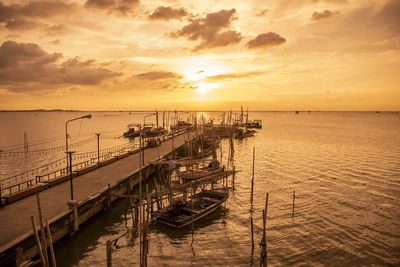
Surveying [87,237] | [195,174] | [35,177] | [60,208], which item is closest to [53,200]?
[60,208]

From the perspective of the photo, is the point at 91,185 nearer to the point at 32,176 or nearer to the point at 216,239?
the point at 216,239

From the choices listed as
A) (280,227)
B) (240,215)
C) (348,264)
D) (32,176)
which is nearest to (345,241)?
(348,264)

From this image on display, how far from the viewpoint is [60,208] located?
20.0m

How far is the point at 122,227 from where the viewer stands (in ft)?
72.9

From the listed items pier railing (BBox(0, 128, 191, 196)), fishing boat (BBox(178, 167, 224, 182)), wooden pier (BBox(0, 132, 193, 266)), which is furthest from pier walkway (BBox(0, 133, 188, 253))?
fishing boat (BBox(178, 167, 224, 182))

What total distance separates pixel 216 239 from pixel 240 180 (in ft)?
57.3

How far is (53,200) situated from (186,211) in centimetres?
1160

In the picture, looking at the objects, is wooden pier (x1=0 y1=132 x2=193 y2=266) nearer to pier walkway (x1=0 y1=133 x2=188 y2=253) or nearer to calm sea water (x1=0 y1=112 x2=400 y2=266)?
pier walkway (x1=0 y1=133 x2=188 y2=253)

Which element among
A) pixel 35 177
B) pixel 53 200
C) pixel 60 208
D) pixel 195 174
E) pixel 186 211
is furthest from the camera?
pixel 195 174

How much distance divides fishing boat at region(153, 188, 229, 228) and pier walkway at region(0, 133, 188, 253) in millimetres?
6967

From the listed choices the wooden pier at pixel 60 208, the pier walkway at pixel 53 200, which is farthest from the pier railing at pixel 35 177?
the wooden pier at pixel 60 208

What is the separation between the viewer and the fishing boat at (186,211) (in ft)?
70.0

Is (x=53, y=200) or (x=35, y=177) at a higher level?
(x=53, y=200)

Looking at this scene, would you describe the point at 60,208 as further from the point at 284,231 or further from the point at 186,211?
the point at 284,231
